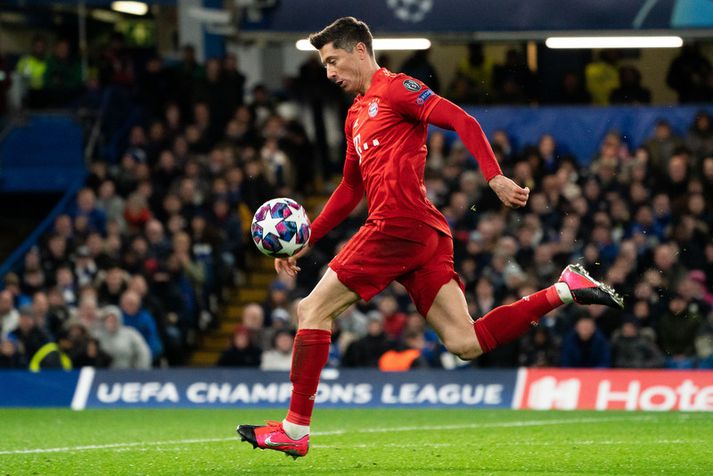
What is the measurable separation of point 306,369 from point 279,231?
0.82 meters

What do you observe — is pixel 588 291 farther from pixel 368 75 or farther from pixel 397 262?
pixel 368 75

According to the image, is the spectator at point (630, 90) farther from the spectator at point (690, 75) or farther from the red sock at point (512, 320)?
the red sock at point (512, 320)

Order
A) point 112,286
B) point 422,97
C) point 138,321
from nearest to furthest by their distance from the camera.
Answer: point 422,97 → point 138,321 → point 112,286

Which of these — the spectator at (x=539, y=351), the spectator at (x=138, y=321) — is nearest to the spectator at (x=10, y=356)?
the spectator at (x=138, y=321)

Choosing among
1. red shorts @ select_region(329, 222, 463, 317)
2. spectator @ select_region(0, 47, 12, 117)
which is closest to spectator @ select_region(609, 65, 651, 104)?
spectator @ select_region(0, 47, 12, 117)

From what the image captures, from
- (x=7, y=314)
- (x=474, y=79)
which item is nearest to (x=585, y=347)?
(x=474, y=79)

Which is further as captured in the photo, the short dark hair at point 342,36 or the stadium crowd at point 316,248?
the stadium crowd at point 316,248

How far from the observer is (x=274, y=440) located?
310 inches

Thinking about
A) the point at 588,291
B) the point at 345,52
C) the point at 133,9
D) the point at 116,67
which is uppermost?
the point at 345,52

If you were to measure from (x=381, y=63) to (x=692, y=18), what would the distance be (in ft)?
13.0

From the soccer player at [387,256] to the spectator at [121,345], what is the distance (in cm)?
803

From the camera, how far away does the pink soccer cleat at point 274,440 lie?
7876 mm

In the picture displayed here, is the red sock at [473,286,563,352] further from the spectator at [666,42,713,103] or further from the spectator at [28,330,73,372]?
the spectator at [666,42,713,103]

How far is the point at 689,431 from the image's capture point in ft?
34.8
